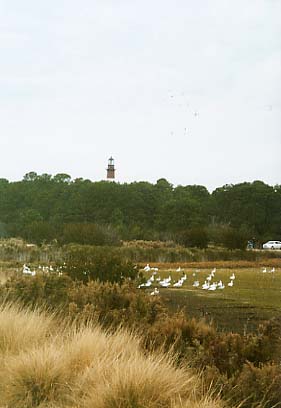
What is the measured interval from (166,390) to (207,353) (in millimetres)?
1086

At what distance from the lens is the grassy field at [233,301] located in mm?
10641

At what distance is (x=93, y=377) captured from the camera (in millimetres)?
6098

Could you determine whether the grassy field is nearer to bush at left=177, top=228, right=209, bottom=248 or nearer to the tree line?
the tree line

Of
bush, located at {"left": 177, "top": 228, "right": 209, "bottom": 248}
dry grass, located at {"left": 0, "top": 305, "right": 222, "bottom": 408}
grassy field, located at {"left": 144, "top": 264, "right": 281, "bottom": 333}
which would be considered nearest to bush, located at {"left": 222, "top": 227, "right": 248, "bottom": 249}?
bush, located at {"left": 177, "top": 228, "right": 209, "bottom": 248}

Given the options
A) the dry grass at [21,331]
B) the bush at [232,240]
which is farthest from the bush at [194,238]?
the dry grass at [21,331]

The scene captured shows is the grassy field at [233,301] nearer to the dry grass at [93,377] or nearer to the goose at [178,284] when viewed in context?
the goose at [178,284]

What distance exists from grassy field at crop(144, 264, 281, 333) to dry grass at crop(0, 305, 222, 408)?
2.25m

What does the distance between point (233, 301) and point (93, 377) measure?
6.97 m

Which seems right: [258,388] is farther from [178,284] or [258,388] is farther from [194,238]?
[194,238]

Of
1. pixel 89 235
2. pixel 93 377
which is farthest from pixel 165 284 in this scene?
pixel 93 377

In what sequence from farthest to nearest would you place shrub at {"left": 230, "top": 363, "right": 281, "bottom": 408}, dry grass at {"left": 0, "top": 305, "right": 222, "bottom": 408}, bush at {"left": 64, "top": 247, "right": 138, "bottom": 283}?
1. bush at {"left": 64, "top": 247, "right": 138, "bottom": 283}
2. shrub at {"left": 230, "top": 363, "right": 281, "bottom": 408}
3. dry grass at {"left": 0, "top": 305, "right": 222, "bottom": 408}

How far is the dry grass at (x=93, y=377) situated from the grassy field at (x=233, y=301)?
2251mm

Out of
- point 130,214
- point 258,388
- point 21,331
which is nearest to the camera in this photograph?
point 258,388

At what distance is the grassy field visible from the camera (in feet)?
34.9
